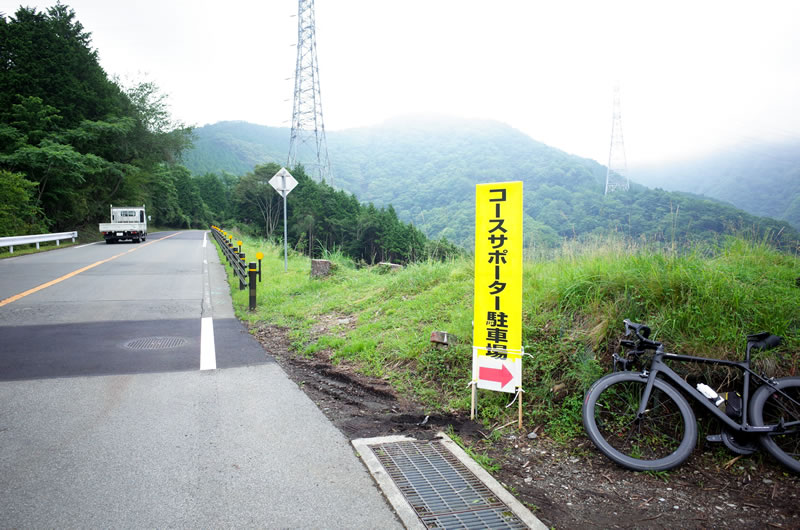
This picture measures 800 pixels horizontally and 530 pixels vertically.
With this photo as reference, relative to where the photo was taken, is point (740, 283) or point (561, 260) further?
point (561, 260)

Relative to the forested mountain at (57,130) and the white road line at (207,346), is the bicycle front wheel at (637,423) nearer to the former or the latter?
the white road line at (207,346)

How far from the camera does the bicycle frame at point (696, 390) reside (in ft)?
11.6

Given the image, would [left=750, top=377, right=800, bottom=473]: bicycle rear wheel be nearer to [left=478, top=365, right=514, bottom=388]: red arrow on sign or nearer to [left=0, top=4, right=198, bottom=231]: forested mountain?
[left=478, top=365, right=514, bottom=388]: red arrow on sign

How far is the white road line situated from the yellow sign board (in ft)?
11.6

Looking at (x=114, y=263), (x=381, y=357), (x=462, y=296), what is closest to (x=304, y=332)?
(x=381, y=357)

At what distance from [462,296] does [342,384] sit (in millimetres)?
2741

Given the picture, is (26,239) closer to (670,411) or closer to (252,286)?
(252,286)

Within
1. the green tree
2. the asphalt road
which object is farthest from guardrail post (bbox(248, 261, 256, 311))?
the green tree

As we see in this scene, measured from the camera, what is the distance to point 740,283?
4.74m

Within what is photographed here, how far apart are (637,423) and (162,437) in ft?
13.2

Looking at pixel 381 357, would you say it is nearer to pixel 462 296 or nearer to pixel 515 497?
pixel 462 296

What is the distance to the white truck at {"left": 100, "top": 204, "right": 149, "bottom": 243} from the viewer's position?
28344 mm

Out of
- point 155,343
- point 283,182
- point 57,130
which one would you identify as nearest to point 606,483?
point 155,343

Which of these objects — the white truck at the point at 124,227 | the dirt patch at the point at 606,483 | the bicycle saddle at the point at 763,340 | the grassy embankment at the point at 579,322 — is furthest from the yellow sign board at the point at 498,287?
the white truck at the point at 124,227
